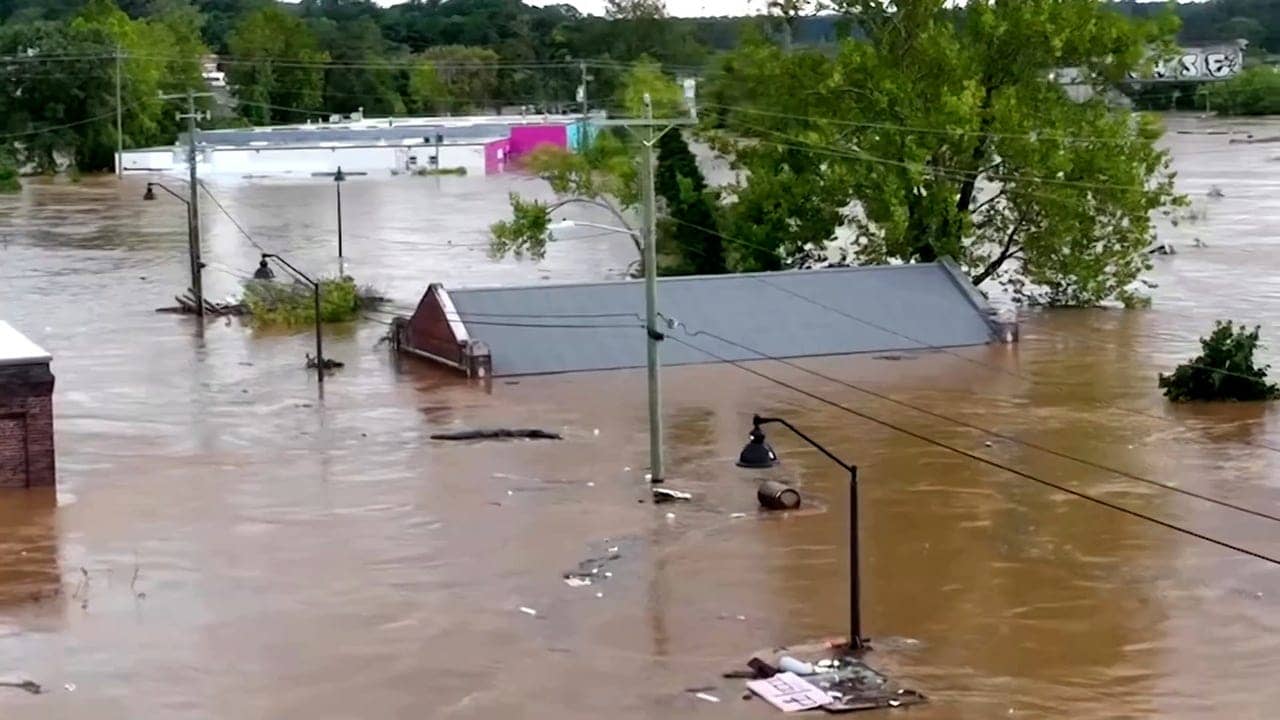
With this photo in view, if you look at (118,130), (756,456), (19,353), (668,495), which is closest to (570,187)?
(756,456)

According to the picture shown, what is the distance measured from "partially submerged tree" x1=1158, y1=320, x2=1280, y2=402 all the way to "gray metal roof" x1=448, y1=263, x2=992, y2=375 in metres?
7.81

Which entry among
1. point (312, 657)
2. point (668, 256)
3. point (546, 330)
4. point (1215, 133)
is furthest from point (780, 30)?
point (1215, 133)

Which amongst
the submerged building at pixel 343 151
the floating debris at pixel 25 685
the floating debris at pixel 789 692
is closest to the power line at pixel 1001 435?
the floating debris at pixel 789 692

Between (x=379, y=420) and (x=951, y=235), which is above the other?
(x=951, y=235)

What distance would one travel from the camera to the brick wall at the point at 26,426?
3055 centimetres

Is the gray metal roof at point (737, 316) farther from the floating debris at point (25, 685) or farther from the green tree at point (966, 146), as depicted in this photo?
the floating debris at point (25, 685)

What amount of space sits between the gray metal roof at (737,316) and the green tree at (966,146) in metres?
2.82

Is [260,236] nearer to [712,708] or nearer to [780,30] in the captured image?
[780,30]

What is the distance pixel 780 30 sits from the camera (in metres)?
57.6

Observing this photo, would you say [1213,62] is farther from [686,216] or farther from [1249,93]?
[686,216]

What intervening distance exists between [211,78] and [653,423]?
120 meters

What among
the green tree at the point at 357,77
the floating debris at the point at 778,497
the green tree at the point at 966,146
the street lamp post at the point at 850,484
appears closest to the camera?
the street lamp post at the point at 850,484

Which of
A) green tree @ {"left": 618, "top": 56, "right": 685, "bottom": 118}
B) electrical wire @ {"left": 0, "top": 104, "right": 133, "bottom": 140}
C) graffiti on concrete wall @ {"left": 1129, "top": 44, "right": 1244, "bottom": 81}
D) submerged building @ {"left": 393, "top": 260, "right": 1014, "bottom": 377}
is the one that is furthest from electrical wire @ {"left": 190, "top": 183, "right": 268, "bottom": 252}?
graffiti on concrete wall @ {"left": 1129, "top": 44, "right": 1244, "bottom": 81}

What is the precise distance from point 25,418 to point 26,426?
0.83 feet
